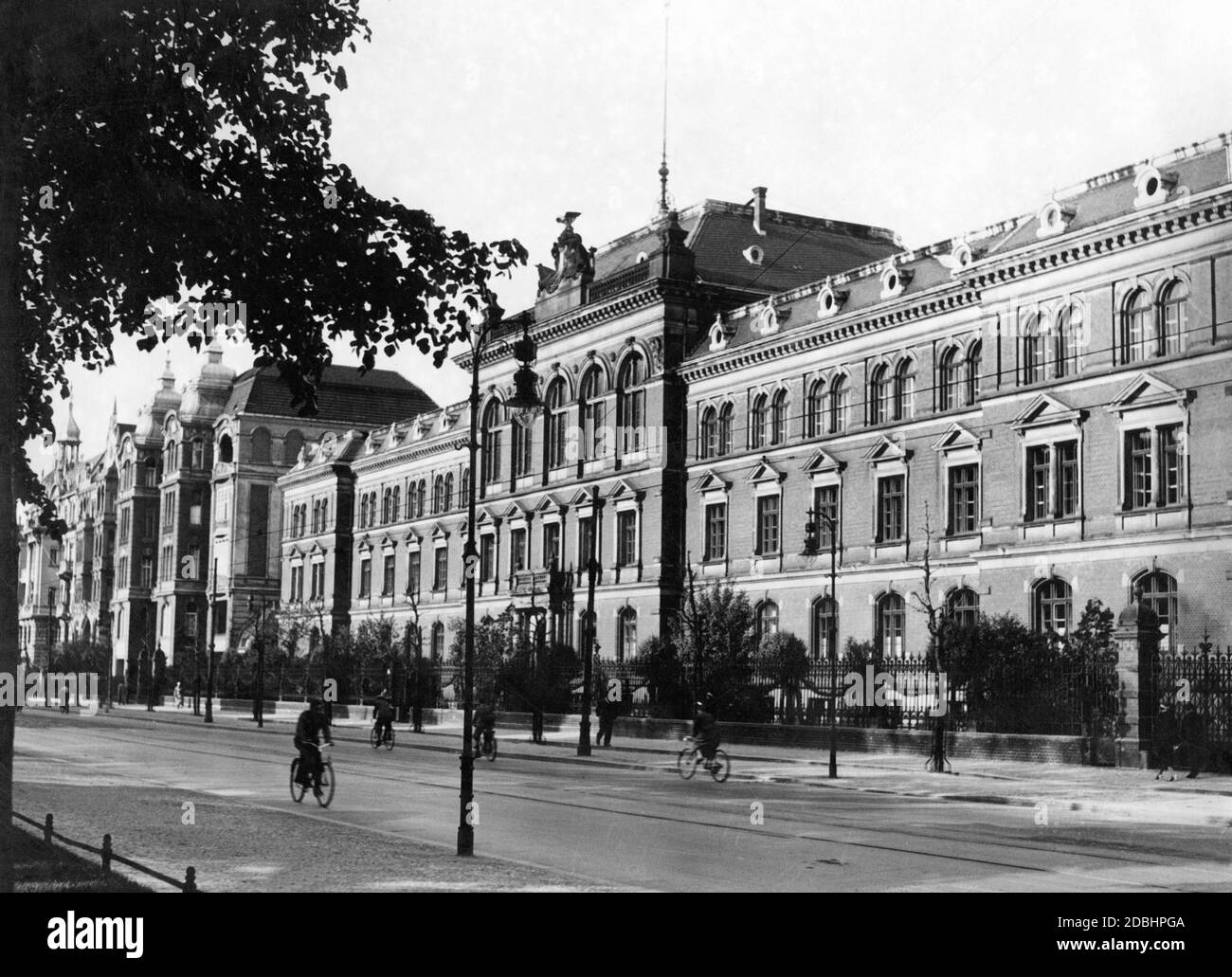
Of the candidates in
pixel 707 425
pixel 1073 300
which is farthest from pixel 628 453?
pixel 1073 300

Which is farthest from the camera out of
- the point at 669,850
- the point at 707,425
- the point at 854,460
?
the point at 707,425

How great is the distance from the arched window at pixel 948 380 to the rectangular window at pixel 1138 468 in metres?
8.23

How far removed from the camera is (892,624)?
52.6 m

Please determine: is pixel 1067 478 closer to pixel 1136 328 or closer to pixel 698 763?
pixel 1136 328

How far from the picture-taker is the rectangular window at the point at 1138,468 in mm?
42906

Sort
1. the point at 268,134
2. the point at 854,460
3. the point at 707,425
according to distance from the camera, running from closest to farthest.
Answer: the point at 268,134
the point at 854,460
the point at 707,425

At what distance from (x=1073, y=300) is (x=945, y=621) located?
35.6ft

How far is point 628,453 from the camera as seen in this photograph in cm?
6644

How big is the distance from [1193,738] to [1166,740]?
0.62m

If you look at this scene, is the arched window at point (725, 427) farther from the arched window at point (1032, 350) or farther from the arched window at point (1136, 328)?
the arched window at point (1136, 328)

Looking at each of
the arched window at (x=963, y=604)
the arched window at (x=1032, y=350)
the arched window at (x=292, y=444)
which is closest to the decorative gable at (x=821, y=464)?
the arched window at (x=963, y=604)

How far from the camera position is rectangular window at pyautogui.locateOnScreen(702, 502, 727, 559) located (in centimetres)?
6178
